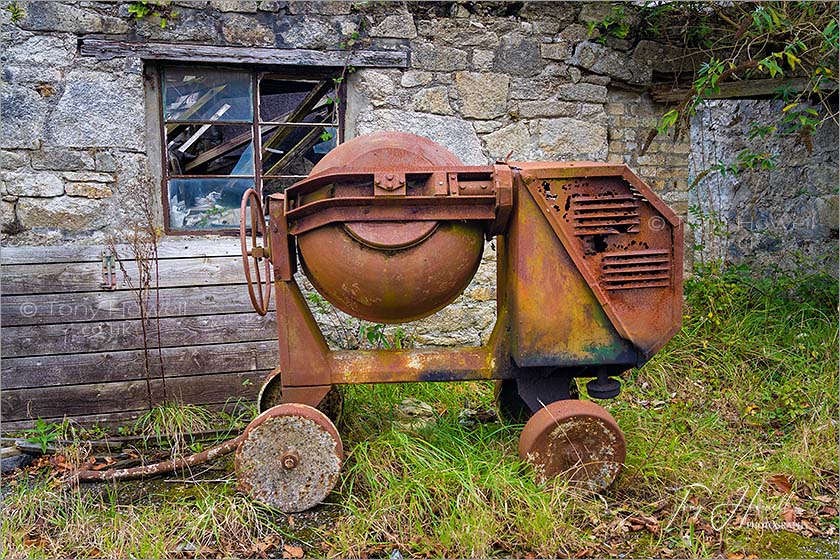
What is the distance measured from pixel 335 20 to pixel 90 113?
5.30 ft

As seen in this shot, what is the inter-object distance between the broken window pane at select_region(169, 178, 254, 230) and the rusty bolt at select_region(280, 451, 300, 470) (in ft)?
7.21

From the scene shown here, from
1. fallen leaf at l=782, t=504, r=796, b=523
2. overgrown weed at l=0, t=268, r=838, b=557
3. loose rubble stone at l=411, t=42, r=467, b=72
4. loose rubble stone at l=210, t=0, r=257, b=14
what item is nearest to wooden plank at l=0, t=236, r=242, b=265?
overgrown weed at l=0, t=268, r=838, b=557

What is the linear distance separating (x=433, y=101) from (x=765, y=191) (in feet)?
9.94

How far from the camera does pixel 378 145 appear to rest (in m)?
2.89

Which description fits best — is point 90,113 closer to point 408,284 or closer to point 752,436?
point 408,284

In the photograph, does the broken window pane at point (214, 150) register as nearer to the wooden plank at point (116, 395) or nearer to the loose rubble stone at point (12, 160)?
the loose rubble stone at point (12, 160)

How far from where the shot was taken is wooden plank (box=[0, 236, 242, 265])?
4113 mm

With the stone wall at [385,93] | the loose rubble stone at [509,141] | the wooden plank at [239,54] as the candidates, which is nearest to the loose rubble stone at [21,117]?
the stone wall at [385,93]

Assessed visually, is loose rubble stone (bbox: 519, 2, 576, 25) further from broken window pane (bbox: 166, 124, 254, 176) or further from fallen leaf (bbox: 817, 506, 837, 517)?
fallen leaf (bbox: 817, 506, 837, 517)

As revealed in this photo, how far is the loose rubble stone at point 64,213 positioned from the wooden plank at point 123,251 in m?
0.14

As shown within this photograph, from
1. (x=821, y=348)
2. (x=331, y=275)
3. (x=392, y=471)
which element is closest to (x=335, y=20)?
(x=331, y=275)

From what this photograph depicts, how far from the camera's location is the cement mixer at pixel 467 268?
111 inches

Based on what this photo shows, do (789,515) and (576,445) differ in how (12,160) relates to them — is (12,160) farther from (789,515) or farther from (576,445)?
(789,515)

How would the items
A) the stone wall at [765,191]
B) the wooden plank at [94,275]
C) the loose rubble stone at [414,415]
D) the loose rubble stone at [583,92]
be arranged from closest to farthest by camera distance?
the loose rubble stone at [414,415] → the wooden plank at [94,275] → the loose rubble stone at [583,92] → the stone wall at [765,191]
